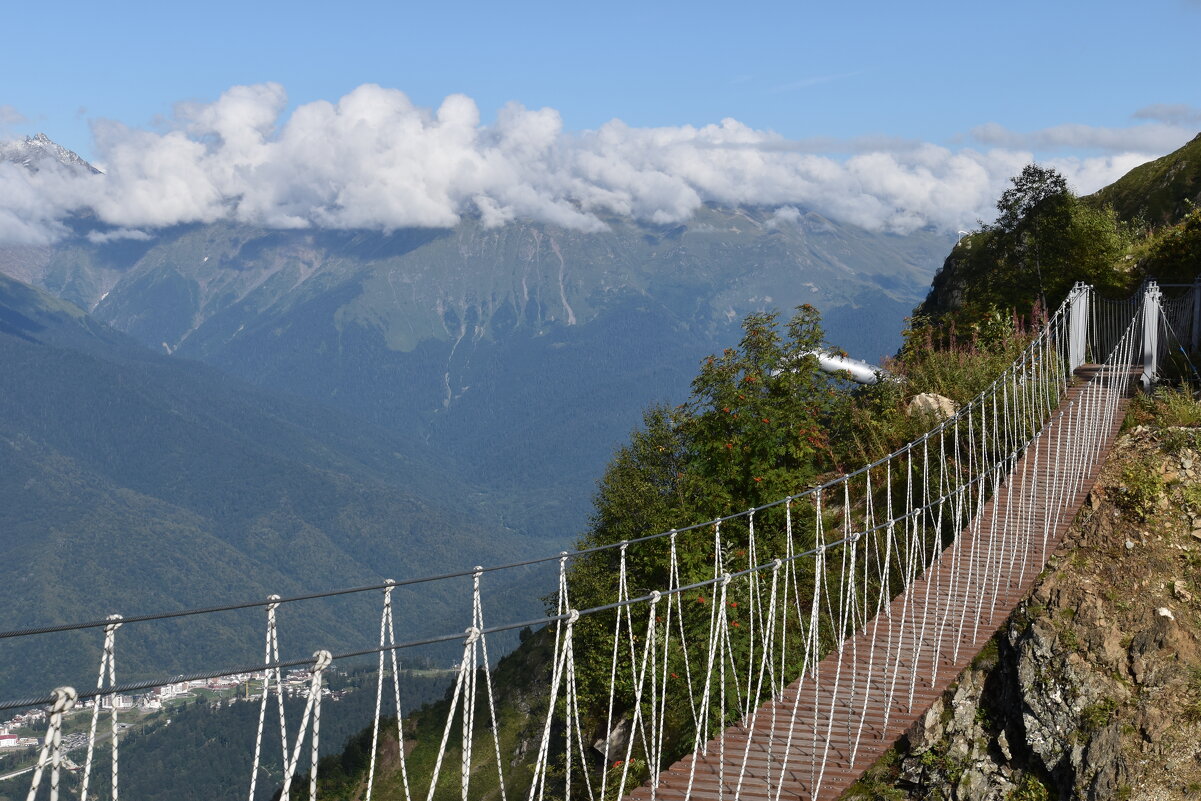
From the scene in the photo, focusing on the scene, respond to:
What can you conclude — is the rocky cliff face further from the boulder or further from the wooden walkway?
the boulder

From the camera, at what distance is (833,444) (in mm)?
19953

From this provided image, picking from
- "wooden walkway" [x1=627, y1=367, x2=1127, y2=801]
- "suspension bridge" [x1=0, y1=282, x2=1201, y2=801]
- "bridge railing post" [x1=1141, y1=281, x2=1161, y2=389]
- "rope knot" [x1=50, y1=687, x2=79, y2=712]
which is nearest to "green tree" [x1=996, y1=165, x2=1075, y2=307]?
"suspension bridge" [x1=0, y1=282, x2=1201, y2=801]

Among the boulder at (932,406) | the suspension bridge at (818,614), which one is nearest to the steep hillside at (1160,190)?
the suspension bridge at (818,614)

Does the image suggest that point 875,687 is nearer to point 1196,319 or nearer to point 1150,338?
point 1150,338

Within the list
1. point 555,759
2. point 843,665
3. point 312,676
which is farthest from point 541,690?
point 312,676

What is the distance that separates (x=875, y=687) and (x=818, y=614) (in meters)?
1.66

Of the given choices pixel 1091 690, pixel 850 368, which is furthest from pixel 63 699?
pixel 850 368

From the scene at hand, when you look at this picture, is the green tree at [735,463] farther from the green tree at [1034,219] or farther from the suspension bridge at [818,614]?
the green tree at [1034,219]

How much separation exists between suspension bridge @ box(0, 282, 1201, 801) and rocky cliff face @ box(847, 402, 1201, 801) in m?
0.36

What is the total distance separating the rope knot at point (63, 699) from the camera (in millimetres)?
4449

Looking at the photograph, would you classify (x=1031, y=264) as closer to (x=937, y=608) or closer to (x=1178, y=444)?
(x=1178, y=444)

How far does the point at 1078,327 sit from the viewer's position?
19.0 metres

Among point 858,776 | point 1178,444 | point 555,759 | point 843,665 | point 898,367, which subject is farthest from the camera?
point 555,759

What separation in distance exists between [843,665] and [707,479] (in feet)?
34.3
